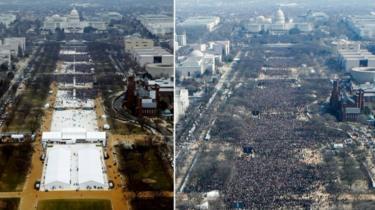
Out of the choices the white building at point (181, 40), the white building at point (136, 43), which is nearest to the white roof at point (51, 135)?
the white building at point (181, 40)

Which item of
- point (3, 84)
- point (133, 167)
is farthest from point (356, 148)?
point (3, 84)

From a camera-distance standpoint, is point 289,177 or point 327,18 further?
point 327,18

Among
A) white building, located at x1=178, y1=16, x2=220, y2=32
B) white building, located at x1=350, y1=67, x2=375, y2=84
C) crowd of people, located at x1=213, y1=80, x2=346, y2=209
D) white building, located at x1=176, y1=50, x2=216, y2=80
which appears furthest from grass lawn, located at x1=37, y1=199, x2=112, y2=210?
white building, located at x1=178, y1=16, x2=220, y2=32

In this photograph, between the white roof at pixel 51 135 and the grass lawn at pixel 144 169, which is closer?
the grass lawn at pixel 144 169

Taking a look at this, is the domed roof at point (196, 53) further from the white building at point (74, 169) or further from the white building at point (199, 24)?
the white building at point (74, 169)

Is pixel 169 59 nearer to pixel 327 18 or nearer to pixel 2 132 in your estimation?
pixel 327 18

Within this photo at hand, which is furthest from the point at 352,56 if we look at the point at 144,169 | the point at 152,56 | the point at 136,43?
the point at 144,169
